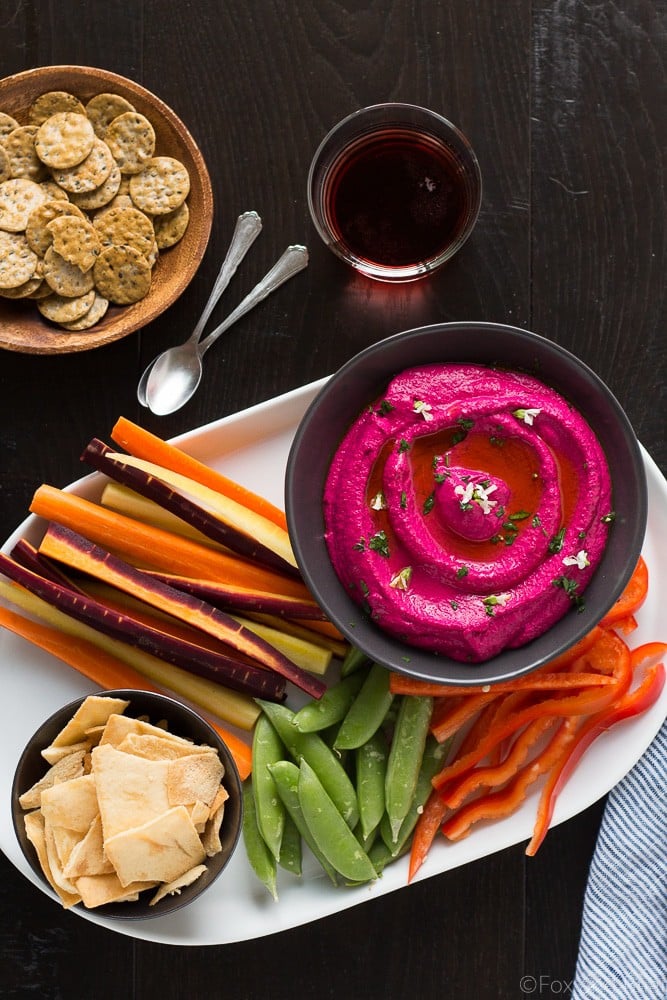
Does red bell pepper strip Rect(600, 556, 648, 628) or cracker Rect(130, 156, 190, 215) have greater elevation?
cracker Rect(130, 156, 190, 215)

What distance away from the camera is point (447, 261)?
2.84 meters

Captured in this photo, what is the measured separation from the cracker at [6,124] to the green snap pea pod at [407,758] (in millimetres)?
1940

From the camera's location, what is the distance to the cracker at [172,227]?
2766 millimetres

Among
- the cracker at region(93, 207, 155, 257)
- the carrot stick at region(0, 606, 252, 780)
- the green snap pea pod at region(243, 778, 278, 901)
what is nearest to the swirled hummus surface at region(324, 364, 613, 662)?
the carrot stick at region(0, 606, 252, 780)

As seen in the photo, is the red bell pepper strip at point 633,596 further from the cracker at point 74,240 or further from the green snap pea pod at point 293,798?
the cracker at point 74,240

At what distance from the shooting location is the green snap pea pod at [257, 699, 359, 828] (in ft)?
8.75

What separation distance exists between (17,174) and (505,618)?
1.84 metres

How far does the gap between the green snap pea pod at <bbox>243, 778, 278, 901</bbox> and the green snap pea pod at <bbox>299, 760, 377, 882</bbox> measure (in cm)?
16

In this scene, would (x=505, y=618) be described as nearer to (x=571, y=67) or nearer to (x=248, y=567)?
(x=248, y=567)

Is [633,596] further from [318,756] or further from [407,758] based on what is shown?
[318,756]

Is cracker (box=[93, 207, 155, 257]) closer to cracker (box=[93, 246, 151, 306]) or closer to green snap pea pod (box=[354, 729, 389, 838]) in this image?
cracker (box=[93, 246, 151, 306])

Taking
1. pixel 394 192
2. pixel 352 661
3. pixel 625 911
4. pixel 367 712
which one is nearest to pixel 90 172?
pixel 394 192

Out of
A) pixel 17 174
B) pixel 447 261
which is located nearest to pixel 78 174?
pixel 17 174

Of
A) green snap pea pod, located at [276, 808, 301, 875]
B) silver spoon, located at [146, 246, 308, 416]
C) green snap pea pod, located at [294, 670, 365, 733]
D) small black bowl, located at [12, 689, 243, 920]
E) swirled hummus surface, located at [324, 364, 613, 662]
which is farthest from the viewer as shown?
silver spoon, located at [146, 246, 308, 416]
